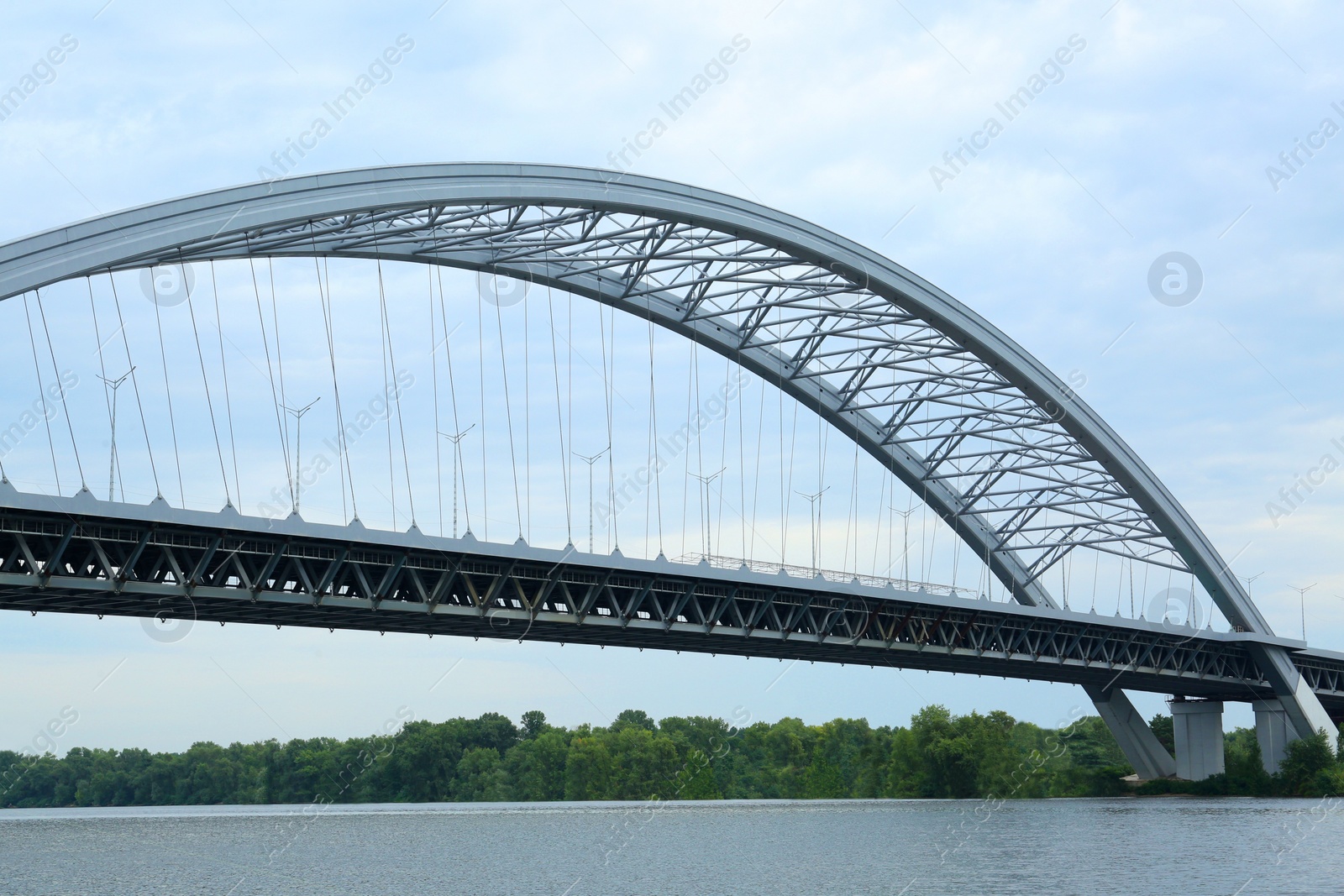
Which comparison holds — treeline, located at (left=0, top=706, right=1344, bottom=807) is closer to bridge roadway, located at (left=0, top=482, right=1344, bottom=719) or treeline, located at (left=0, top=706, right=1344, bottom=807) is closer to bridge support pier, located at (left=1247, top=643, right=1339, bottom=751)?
bridge support pier, located at (left=1247, top=643, right=1339, bottom=751)

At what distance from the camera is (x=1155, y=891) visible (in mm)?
29828

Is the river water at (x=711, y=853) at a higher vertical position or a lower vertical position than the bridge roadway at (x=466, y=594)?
lower

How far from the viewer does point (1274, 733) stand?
271 feet

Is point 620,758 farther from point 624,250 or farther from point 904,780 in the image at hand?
point 624,250

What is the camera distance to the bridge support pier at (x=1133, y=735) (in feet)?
273

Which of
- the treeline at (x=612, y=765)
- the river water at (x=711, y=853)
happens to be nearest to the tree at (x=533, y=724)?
the treeline at (x=612, y=765)

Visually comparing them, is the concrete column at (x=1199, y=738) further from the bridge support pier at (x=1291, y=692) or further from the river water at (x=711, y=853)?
the river water at (x=711, y=853)

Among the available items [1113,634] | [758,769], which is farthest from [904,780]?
[758,769]

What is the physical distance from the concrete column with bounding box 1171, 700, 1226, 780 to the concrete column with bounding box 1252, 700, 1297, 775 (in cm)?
262

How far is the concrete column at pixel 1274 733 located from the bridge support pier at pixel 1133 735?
581 cm

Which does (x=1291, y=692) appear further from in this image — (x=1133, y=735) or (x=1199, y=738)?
(x=1133, y=735)

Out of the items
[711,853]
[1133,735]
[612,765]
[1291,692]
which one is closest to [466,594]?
[711,853]

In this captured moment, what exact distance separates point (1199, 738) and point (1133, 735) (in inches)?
192

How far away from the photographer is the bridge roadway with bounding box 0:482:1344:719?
36.2 metres
